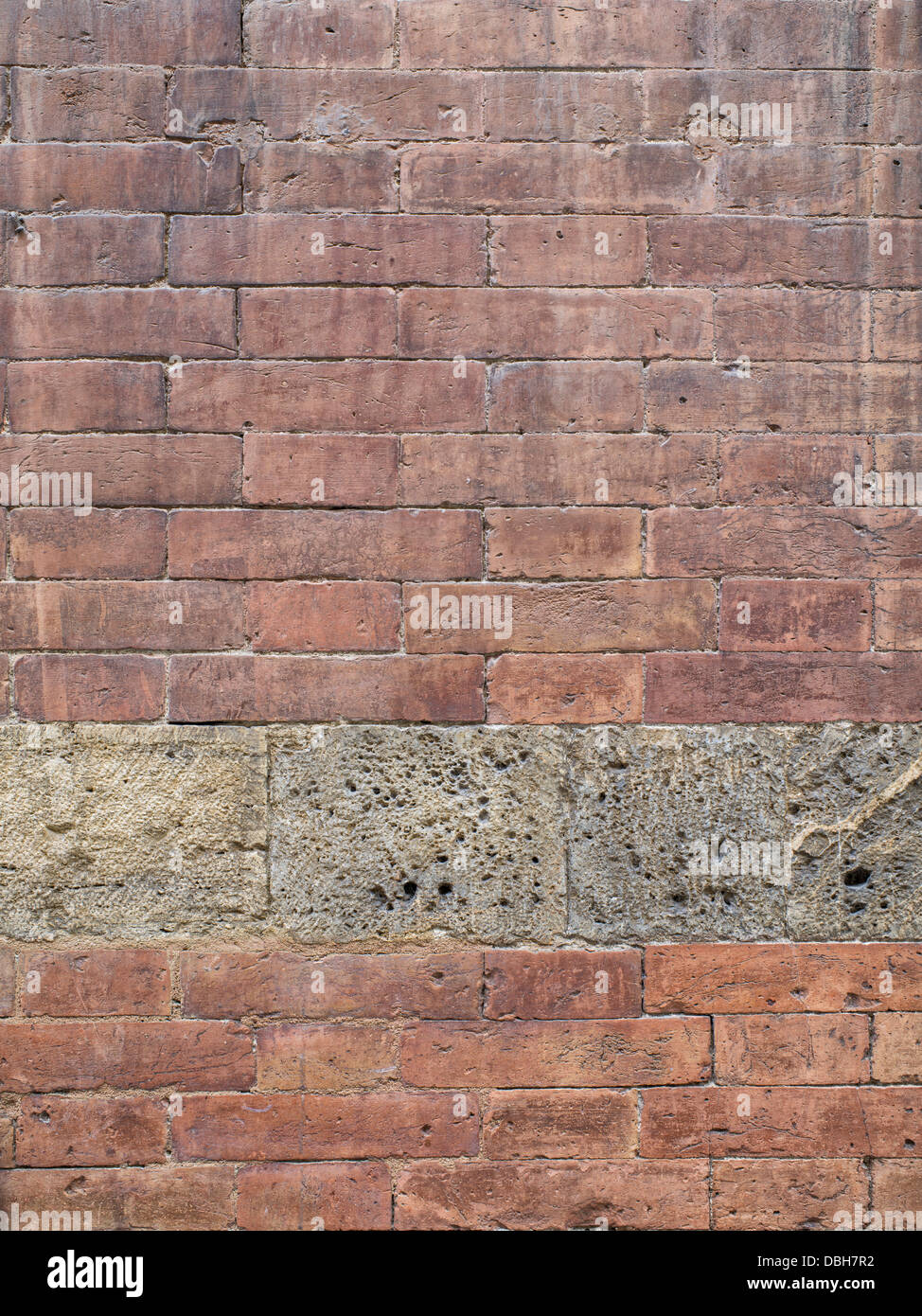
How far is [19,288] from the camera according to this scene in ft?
6.49

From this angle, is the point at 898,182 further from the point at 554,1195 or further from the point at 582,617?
the point at 554,1195

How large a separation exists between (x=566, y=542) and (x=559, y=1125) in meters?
1.28

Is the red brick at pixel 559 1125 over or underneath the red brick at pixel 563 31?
underneath

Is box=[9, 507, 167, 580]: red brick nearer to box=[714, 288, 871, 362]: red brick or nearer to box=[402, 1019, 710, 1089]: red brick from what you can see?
box=[402, 1019, 710, 1089]: red brick

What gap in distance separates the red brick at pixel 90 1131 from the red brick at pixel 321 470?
4.48 ft

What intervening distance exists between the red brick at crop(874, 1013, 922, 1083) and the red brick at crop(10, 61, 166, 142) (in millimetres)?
2557

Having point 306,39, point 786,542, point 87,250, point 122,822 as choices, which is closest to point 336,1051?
point 122,822

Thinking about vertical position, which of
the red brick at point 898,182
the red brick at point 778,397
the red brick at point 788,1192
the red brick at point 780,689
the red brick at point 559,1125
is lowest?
the red brick at point 788,1192

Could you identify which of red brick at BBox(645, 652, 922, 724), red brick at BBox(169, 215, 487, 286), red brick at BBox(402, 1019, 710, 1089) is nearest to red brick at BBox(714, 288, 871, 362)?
red brick at BBox(169, 215, 487, 286)

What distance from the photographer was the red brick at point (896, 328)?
78.5 inches

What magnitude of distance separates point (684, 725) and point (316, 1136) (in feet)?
3.98

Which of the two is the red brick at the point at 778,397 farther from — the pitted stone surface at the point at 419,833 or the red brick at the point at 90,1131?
the red brick at the point at 90,1131

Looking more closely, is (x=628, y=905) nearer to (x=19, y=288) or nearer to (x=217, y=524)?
(x=217, y=524)

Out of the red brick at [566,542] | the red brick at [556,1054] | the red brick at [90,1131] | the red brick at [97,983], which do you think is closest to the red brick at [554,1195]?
the red brick at [556,1054]
